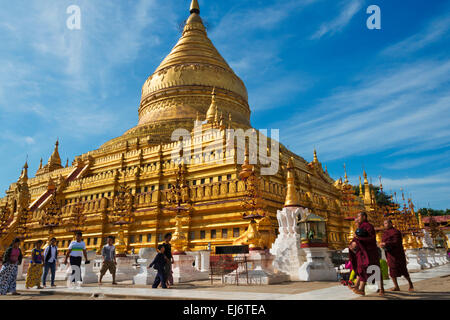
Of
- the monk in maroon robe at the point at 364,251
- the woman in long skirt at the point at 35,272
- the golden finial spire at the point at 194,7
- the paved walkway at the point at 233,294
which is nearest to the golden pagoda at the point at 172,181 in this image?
the woman in long skirt at the point at 35,272

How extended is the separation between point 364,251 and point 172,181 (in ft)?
75.2

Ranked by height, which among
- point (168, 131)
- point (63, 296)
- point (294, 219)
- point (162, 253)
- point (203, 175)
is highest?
point (168, 131)

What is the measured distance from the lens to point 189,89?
42.5 m

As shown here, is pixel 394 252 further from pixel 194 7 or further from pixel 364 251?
pixel 194 7

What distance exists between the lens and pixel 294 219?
17297mm

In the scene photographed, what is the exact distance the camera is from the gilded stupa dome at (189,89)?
134 feet

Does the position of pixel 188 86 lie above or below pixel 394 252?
above

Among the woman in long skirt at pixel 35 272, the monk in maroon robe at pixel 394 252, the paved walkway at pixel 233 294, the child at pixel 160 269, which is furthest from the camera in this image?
the woman in long skirt at pixel 35 272

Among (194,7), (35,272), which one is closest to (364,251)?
(35,272)

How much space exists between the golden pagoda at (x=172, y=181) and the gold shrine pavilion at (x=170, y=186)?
0.09 m

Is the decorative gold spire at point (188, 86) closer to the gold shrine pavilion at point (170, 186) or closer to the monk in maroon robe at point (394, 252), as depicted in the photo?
the gold shrine pavilion at point (170, 186)
